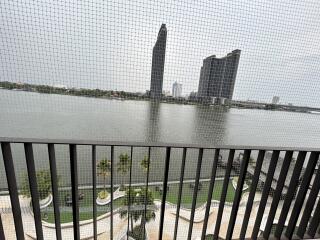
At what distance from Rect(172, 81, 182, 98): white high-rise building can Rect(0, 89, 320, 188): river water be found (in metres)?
0.09

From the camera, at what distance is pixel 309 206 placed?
4.85ft

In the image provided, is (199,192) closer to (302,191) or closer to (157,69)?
(302,191)

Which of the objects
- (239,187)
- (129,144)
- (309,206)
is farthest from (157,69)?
(309,206)

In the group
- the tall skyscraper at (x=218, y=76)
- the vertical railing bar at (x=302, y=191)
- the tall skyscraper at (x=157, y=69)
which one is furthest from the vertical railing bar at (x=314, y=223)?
the tall skyscraper at (x=157, y=69)

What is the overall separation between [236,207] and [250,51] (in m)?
1.23

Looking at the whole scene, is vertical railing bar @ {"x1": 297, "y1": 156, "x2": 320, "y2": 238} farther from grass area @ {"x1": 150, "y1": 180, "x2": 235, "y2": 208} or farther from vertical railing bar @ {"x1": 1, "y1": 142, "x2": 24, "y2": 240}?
vertical railing bar @ {"x1": 1, "y1": 142, "x2": 24, "y2": 240}

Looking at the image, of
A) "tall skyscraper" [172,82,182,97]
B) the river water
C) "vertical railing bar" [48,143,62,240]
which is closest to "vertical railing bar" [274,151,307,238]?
the river water

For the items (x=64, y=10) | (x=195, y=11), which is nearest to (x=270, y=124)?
(x=195, y=11)

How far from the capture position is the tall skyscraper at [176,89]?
146cm

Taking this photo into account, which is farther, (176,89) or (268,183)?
(176,89)

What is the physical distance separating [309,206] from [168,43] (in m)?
1.68

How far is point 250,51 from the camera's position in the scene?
1.54 metres

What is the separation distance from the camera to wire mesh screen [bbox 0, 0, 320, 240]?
3.96 ft

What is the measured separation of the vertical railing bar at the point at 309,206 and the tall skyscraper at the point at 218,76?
92 centimetres
